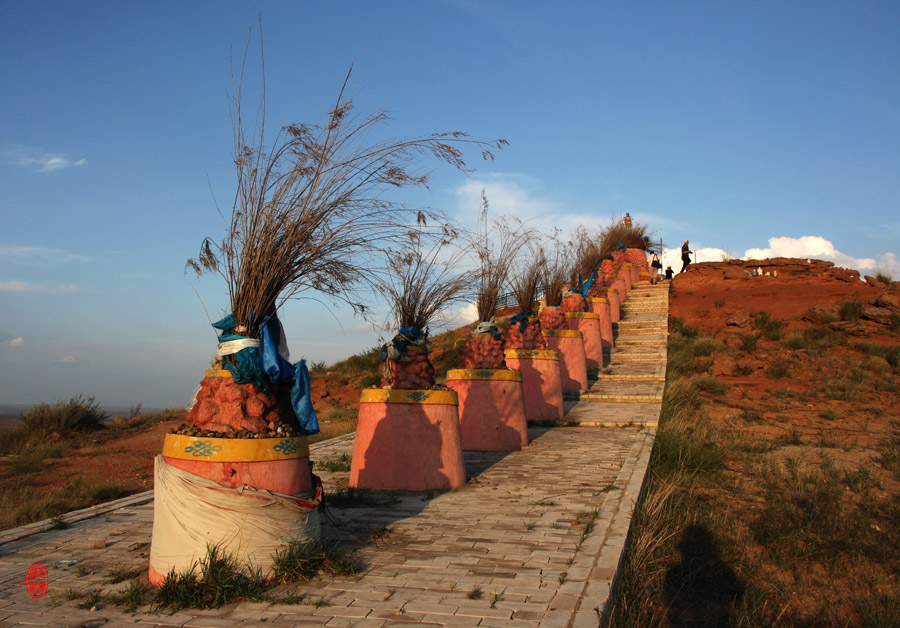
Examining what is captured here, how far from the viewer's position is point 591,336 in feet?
54.4

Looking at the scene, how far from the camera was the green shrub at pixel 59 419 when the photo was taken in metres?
15.6

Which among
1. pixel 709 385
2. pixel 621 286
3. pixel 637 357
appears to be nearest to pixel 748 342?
pixel 637 357

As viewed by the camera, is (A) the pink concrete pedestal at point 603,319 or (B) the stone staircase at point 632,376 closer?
(B) the stone staircase at point 632,376

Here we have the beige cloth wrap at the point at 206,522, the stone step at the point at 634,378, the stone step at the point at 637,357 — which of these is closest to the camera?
the beige cloth wrap at the point at 206,522

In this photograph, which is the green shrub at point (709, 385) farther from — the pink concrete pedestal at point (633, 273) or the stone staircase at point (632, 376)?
the pink concrete pedestal at point (633, 273)

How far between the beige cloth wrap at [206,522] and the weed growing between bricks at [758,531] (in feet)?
7.06

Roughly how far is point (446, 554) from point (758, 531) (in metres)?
4.08

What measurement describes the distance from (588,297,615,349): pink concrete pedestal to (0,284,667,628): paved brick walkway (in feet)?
32.8

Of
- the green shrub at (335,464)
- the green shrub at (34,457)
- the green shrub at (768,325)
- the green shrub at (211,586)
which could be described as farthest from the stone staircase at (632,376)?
the green shrub at (34,457)

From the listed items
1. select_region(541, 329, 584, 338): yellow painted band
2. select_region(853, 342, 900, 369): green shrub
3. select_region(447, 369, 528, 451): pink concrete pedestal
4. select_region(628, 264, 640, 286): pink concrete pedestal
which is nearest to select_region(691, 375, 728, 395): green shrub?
select_region(541, 329, 584, 338): yellow painted band

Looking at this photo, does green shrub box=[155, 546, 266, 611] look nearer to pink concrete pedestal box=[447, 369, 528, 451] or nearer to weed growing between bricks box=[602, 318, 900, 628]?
weed growing between bricks box=[602, 318, 900, 628]

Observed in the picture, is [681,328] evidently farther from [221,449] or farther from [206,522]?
[206,522]

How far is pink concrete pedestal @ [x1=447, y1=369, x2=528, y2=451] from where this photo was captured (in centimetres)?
941

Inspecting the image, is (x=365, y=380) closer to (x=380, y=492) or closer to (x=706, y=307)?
(x=706, y=307)
